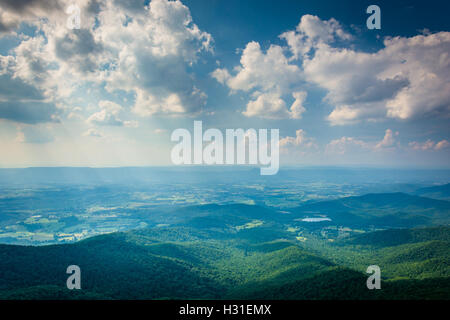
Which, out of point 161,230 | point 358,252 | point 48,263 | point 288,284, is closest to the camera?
point 288,284

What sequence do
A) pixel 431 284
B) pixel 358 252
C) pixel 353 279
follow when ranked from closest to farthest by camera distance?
pixel 431 284 < pixel 353 279 < pixel 358 252

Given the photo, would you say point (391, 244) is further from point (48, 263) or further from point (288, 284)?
point (48, 263)

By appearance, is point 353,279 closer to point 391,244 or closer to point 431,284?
point 431,284

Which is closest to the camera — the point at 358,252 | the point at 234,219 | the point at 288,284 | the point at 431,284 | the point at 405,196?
the point at 431,284

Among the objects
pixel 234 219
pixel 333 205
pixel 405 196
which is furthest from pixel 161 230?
pixel 405 196

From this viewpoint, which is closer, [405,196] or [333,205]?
[333,205]

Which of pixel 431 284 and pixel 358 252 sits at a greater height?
pixel 431 284
